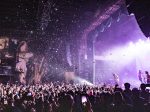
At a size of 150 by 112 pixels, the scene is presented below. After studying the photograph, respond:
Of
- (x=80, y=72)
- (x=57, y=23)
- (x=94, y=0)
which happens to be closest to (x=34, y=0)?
(x=94, y=0)

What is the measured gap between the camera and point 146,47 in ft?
104

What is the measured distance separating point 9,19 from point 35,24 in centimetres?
293

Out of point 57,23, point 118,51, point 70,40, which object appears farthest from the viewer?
point 118,51

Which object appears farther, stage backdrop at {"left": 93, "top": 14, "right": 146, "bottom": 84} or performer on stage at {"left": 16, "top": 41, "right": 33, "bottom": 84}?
performer on stage at {"left": 16, "top": 41, "right": 33, "bottom": 84}

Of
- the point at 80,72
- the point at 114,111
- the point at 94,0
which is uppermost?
the point at 94,0

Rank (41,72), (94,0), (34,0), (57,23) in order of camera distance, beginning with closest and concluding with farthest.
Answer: (94,0), (34,0), (57,23), (41,72)

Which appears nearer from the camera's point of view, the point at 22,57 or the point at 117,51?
the point at 117,51

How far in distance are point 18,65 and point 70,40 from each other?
857cm

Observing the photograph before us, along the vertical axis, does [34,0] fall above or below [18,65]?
above

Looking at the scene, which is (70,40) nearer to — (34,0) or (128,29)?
(128,29)

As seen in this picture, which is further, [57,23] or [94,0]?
[57,23]

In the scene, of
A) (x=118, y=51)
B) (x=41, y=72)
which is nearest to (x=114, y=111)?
(x=118, y=51)

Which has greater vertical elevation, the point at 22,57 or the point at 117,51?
the point at 117,51

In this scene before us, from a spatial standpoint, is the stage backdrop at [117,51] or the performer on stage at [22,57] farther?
the performer on stage at [22,57]
